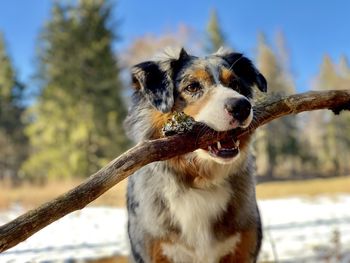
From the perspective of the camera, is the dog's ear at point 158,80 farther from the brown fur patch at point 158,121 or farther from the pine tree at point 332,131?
the pine tree at point 332,131

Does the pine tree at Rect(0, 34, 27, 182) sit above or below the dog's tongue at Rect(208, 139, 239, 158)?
above

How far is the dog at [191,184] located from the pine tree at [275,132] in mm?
38785

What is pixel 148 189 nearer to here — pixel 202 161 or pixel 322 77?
pixel 202 161

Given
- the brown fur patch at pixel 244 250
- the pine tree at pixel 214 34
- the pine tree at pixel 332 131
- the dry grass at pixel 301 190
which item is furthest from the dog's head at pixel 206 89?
the pine tree at pixel 332 131

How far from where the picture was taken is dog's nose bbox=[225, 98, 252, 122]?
3.23 meters

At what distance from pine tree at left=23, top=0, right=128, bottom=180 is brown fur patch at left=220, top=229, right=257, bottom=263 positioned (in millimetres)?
22139

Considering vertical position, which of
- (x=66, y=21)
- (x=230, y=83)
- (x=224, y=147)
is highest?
(x=66, y=21)

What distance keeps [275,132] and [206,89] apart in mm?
45418

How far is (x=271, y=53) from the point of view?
45.8 m

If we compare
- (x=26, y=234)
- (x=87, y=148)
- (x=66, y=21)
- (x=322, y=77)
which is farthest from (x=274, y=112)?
(x=322, y=77)

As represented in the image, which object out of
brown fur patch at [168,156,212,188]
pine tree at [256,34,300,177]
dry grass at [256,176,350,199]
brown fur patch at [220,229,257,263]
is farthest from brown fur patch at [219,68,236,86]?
pine tree at [256,34,300,177]

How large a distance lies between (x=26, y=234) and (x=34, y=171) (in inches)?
1103

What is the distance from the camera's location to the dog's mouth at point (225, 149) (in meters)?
3.43

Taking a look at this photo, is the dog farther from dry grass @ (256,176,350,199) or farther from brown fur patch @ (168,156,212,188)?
dry grass @ (256,176,350,199)
